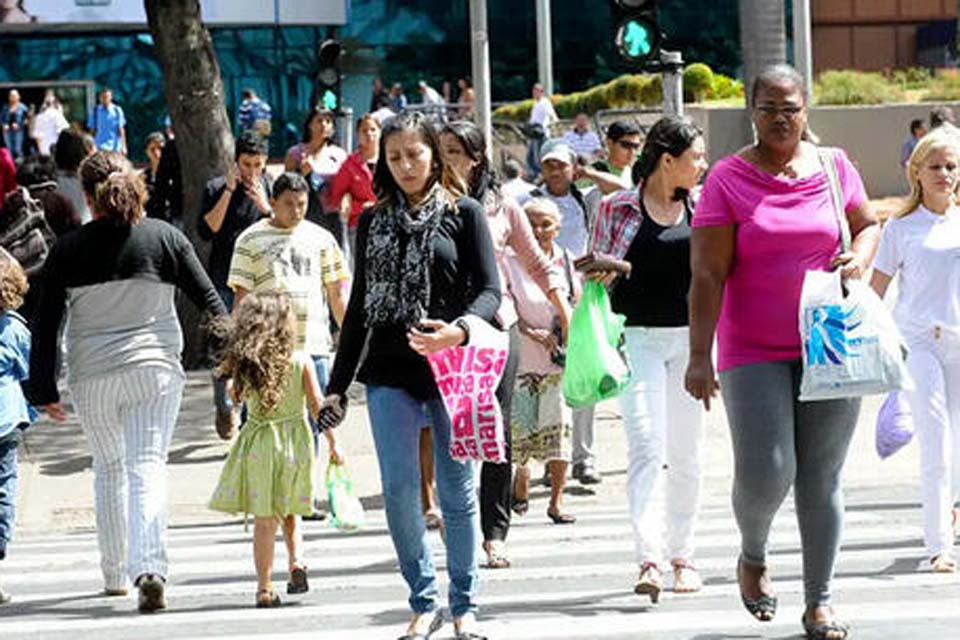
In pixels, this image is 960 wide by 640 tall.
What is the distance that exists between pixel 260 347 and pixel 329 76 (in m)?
17.0

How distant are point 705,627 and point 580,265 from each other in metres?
1.63

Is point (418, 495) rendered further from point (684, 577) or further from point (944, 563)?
point (944, 563)

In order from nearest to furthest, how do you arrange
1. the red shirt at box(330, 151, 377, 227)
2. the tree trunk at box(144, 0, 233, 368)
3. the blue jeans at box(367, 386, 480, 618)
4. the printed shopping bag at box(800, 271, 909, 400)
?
the printed shopping bag at box(800, 271, 909, 400), the blue jeans at box(367, 386, 480, 618), the red shirt at box(330, 151, 377, 227), the tree trunk at box(144, 0, 233, 368)

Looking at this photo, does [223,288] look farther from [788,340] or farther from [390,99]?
[390,99]

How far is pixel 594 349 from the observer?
9516 mm

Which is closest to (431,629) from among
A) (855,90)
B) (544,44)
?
(855,90)

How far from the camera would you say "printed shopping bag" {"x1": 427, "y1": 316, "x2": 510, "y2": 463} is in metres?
7.73

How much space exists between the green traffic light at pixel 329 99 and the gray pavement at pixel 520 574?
39.0 feet

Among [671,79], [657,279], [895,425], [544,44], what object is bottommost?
[895,425]

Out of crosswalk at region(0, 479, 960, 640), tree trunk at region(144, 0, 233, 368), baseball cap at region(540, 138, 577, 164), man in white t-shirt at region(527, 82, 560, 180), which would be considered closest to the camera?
crosswalk at region(0, 479, 960, 640)

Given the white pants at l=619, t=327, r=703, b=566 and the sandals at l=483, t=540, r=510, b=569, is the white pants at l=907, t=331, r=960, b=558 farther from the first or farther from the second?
the sandals at l=483, t=540, r=510, b=569

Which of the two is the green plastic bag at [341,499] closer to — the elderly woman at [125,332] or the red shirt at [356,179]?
the elderly woman at [125,332]

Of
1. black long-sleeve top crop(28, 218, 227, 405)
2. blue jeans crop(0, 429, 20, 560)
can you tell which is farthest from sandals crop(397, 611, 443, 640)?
blue jeans crop(0, 429, 20, 560)

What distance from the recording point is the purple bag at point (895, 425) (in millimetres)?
10094
